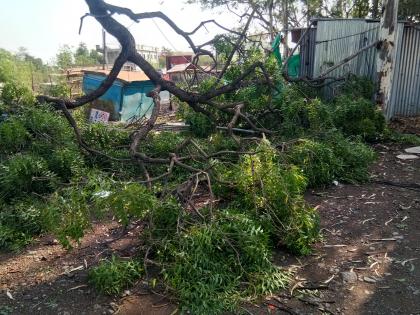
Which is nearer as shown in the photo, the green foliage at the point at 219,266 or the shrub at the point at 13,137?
the green foliage at the point at 219,266

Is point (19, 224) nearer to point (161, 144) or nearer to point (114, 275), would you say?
point (114, 275)

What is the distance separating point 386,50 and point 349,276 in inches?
231

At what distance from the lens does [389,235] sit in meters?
3.81

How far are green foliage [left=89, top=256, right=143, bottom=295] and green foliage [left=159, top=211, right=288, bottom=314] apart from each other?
0.81ft

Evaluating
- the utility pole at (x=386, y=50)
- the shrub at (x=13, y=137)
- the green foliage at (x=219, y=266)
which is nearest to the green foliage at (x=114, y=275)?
the green foliage at (x=219, y=266)

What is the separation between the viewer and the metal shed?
26.8 feet

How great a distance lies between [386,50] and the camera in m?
7.57

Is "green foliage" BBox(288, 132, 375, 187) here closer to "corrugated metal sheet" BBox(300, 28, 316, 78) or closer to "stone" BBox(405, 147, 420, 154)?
"stone" BBox(405, 147, 420, 154)

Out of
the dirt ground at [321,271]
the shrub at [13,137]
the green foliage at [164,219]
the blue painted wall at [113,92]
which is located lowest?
the dirt ground at [321,271]

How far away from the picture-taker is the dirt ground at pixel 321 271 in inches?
110

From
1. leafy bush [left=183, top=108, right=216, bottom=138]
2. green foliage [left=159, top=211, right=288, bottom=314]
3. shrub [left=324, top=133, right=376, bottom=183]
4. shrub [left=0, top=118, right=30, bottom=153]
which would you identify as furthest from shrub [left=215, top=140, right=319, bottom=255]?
leafy bush [left=183, top=108, right=216, bottom=138]

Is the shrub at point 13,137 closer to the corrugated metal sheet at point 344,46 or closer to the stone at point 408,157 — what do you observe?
the stone at point 408,157

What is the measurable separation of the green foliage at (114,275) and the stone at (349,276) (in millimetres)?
1642

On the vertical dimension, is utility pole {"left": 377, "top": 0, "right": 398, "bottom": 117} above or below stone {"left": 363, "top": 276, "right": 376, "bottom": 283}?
above
